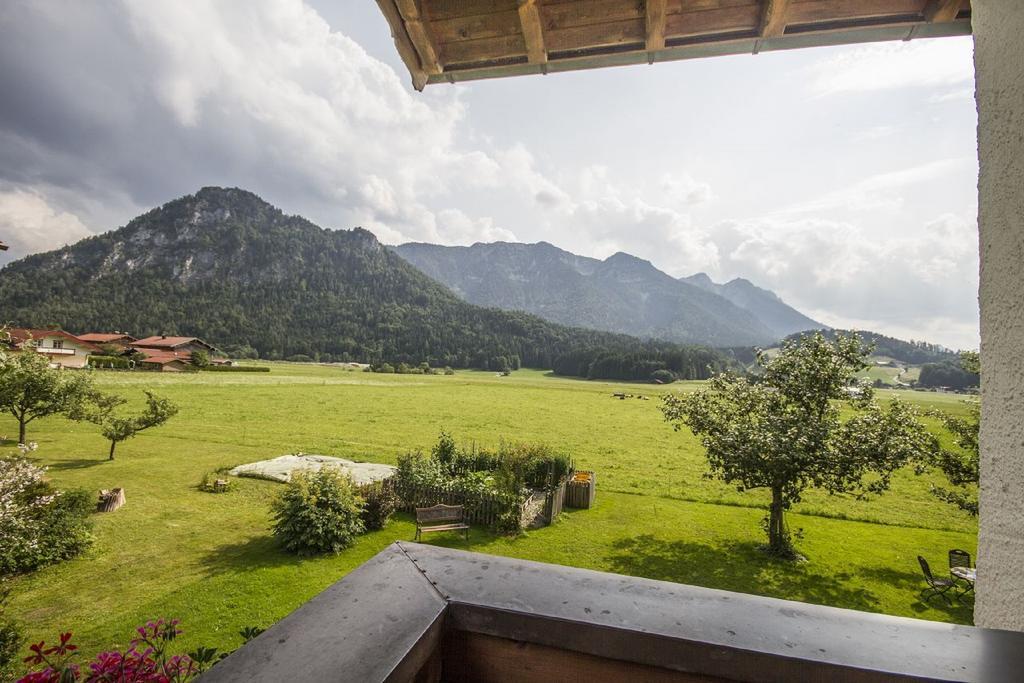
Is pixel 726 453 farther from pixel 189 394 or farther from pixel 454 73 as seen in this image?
pixel 189 394

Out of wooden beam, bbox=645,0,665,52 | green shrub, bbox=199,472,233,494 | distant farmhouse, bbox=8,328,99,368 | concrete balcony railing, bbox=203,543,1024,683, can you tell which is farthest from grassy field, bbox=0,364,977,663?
distant farmhouse, bbox=8,328,99,368

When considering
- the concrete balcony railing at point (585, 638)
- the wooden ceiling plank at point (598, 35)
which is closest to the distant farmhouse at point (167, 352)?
the wooden ceiling plank at point (598, 35)

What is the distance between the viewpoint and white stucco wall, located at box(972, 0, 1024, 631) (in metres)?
2.12

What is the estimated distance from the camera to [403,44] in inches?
119

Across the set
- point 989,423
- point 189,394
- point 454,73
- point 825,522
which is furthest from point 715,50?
point 189,394

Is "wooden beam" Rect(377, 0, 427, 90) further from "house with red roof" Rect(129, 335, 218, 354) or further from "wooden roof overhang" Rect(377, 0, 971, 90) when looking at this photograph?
"house with red roof" Rect(129, 335, 218, 354)

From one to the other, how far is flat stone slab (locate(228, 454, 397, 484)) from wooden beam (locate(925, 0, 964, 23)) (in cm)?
2055

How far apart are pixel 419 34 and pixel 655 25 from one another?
147 cm

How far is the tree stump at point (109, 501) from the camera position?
15570mm

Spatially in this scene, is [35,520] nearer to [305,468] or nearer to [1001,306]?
[305,468]

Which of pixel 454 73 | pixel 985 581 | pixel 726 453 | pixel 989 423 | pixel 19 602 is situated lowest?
pixel 19 602

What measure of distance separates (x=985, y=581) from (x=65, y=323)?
18823 cm

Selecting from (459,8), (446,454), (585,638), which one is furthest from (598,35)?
(446,454)

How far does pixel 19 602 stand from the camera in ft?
33.8
